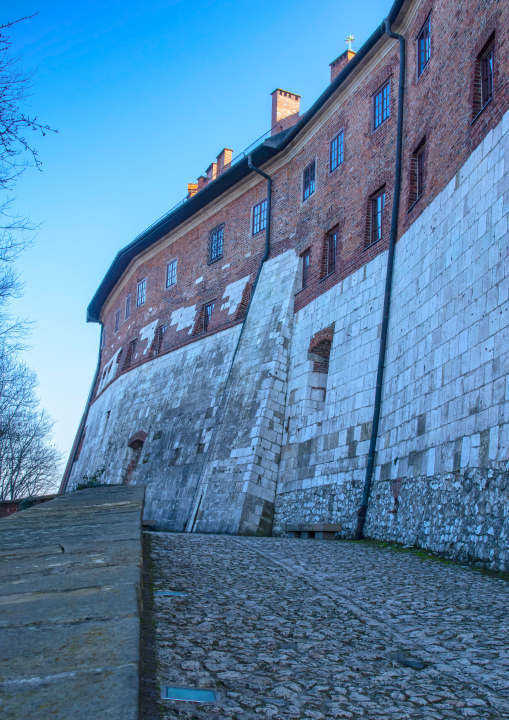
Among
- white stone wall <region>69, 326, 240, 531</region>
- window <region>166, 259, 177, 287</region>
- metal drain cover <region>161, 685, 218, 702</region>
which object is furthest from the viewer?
window <region>166, 259, 177, 287</region>

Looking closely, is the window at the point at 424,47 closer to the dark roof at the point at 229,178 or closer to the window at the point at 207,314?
the dark roof at the point at 229,178

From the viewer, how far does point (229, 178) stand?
1845cm

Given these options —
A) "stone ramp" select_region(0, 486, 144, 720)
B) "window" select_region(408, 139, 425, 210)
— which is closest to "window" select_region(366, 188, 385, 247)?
"window" select_region(408, 139, 425, 210)

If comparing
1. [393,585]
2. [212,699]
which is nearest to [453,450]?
[393,585]

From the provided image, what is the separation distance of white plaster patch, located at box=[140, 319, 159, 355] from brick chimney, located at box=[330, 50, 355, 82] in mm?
9673

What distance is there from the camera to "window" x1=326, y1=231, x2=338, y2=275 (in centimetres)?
1398

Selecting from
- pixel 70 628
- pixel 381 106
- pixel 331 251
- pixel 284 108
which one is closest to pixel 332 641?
pixel 70 628

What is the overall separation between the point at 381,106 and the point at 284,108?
36.9ft

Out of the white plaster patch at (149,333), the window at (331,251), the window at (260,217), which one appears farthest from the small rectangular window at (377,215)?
the white plaster patch at (149,333)

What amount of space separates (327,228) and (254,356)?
3.45 meters

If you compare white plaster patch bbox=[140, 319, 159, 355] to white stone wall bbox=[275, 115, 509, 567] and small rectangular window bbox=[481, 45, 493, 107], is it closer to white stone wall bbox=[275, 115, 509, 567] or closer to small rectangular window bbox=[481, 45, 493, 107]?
white stone wall bbox=[275, 115, 509, 567]

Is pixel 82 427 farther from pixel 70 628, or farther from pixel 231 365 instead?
pixel 70 628

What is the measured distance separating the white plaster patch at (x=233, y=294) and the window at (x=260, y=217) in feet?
4.54

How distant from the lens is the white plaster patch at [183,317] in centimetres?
1967
